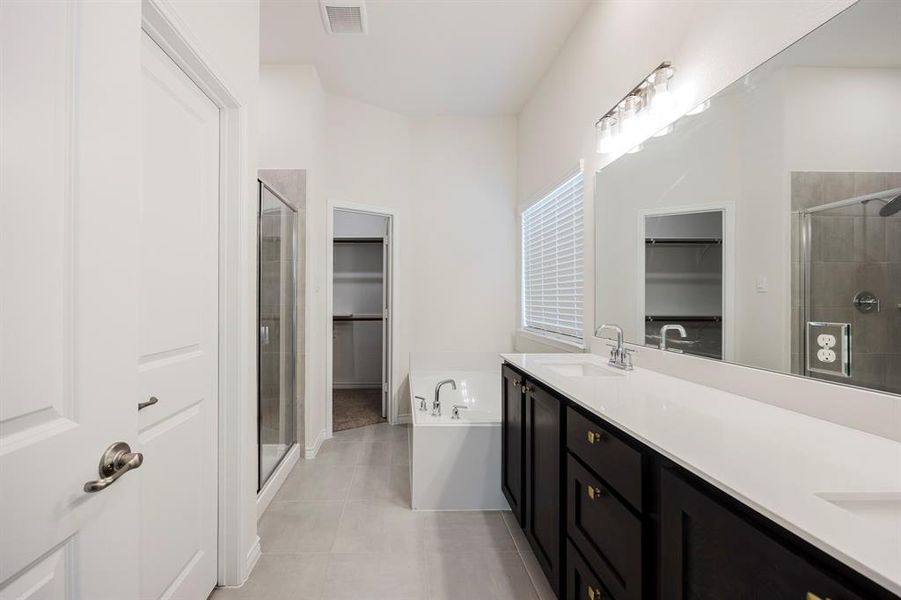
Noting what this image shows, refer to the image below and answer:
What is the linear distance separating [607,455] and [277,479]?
225 cm

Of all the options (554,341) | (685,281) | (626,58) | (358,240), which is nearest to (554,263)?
(554,341)

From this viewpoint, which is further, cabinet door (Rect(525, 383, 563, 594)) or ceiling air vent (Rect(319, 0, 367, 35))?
ceiling air vent (Rect(319, 0, 367, 35))

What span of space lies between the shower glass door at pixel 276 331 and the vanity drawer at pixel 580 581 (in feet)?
5.59

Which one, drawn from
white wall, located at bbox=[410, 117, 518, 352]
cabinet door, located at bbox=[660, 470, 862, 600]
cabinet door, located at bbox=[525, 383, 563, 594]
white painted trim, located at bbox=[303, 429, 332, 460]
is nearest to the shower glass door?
white painted trim, located at bbox=[303, 429, 332, 460]

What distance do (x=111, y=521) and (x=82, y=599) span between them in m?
0.12

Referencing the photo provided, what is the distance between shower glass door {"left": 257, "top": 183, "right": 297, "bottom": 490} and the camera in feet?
7.76

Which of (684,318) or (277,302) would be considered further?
(277,302)

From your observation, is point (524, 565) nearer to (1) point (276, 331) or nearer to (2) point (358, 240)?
(1) point (276, 331)

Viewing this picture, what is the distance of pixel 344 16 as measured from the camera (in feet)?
8.54

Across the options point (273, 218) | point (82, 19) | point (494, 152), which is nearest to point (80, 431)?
point (82, 19)

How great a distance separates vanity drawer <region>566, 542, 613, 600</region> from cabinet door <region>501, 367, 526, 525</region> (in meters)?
0.54

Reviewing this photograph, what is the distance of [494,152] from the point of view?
414cm

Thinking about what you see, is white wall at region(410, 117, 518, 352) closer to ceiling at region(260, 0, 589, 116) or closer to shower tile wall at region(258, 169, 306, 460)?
ceiling at region(260, 0, 589, 116)

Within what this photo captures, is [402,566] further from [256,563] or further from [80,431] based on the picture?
[80,431]
